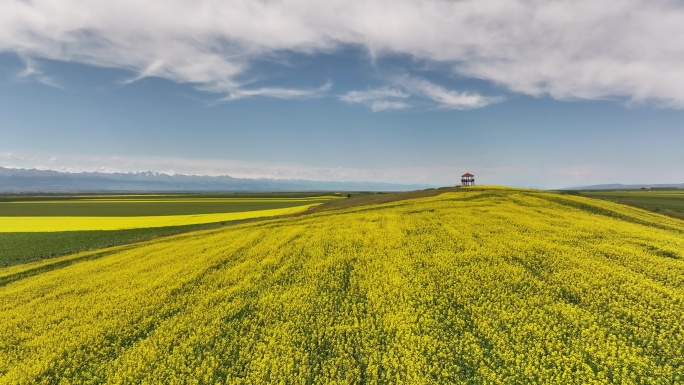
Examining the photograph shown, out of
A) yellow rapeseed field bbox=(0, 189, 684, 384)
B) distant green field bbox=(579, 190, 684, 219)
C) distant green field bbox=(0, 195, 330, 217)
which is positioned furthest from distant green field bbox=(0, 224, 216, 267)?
distant green field bbox=(579, 190, 684, 219)

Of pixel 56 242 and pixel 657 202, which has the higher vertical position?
pixel 657 202

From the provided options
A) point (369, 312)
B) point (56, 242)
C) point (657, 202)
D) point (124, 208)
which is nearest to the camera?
point (369, 312)

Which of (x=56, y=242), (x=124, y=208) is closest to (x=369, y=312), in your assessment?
(x=56, y=242)

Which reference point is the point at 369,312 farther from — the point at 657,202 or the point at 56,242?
the point at 657,202

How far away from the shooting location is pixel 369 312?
678 inches

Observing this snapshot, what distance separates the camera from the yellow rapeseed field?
43.8 ft

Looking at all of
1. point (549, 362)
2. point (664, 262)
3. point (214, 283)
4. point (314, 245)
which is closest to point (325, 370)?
point (549, 362)

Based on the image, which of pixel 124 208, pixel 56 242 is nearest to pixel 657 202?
pixel 56 242

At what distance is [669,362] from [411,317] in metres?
9.95

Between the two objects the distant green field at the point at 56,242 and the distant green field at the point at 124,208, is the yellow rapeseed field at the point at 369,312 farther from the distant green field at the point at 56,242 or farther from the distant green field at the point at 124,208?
the distant green field at the point at 124,208

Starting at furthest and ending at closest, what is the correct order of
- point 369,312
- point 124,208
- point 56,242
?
point 124,208
point 56,242
point 369,312

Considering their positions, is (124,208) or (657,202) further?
(124,208)

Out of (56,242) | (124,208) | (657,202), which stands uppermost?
(657,202)

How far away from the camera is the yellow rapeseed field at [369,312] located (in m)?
13.4
